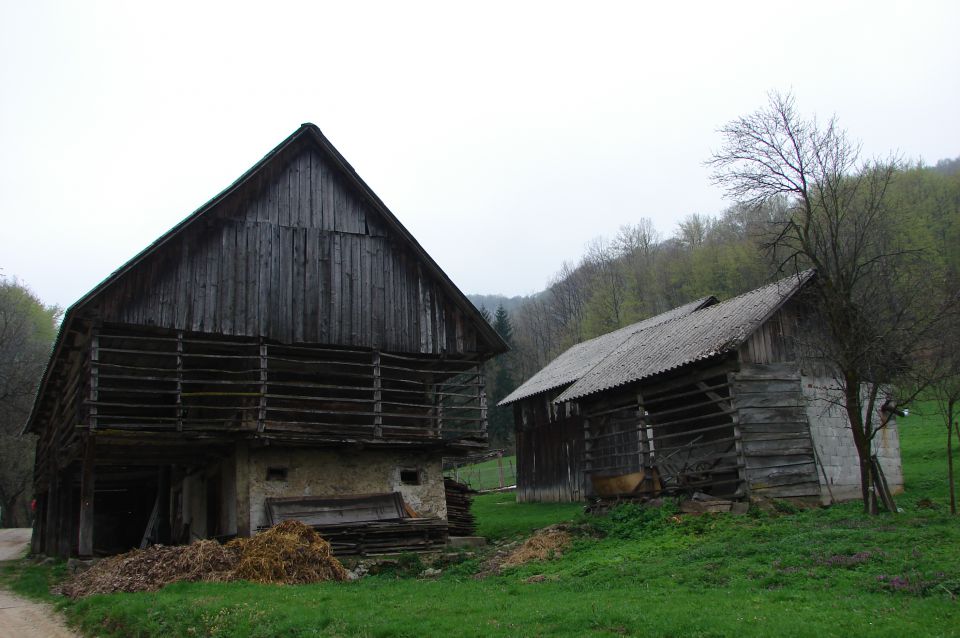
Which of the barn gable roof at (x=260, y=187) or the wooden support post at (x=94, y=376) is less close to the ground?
the barn gable roof at (x=260, y=187)

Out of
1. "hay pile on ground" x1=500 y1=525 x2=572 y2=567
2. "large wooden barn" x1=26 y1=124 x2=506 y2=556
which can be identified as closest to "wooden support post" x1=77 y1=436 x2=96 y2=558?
"large wooden barn" x1=26 y1=124 x2=506 y2=556

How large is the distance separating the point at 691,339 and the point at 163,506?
57.5ft

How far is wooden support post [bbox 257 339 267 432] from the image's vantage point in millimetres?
18453

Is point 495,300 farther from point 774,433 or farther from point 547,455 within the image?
point 774,433

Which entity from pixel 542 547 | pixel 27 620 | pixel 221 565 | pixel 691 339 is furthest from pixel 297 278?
pixel 691 339

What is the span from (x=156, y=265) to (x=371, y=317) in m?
5.50

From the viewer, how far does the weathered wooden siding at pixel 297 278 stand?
61.0 ft

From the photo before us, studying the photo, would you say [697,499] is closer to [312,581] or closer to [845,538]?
[845,538]

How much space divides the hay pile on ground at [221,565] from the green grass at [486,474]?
2519 centimetres

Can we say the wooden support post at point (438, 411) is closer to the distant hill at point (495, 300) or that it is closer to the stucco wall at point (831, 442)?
the stucco wall at point (831, 442)

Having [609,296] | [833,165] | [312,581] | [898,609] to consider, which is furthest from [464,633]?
[609,296]

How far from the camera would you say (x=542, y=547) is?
709 inches

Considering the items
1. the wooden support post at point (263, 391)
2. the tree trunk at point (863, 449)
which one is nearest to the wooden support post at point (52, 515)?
the wooden support post at point (263, 391)

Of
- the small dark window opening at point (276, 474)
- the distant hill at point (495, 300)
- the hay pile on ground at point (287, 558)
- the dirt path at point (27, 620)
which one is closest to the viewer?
the dirt path at point (27, 620)
